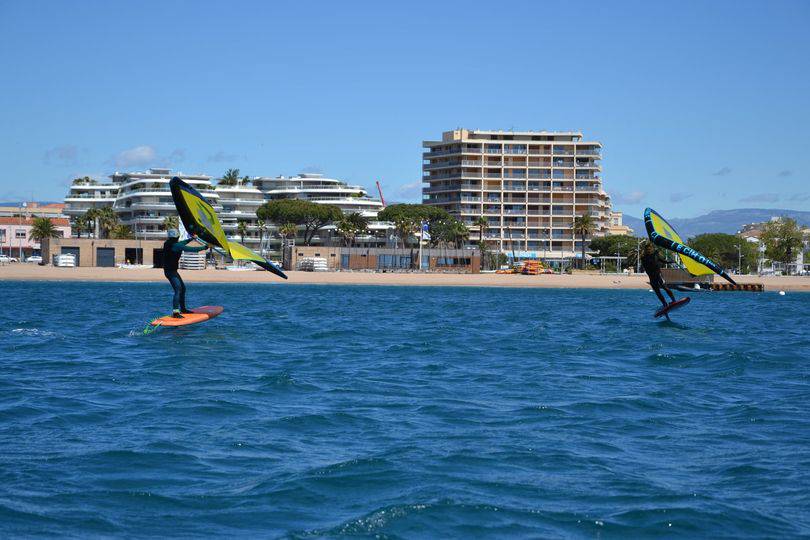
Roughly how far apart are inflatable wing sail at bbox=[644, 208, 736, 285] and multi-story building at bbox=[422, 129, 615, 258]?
382ft

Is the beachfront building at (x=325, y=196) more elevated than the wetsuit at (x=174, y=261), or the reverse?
the beachfront building at (x=325, y=196)

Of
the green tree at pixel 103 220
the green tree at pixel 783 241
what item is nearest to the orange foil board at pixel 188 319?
the green tree at pixel 103 220

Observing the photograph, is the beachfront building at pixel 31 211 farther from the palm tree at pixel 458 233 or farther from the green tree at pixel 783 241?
the green tree at pixel 783 241

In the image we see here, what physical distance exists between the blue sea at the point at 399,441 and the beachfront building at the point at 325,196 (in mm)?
120608

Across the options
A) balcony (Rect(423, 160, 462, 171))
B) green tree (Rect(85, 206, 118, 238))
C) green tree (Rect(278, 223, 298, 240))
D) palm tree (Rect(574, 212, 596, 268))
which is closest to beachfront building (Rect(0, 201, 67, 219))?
green tree (Rect(85, 206, 118, 238))

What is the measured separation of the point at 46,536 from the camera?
27.4 ft

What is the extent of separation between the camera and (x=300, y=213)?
446 ft

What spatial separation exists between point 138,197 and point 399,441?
13247 centimetres

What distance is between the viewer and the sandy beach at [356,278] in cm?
8981

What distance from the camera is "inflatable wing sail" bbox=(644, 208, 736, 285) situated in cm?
3375

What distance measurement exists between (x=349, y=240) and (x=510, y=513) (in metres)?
123

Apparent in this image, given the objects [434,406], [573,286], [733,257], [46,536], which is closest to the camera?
[46,536]

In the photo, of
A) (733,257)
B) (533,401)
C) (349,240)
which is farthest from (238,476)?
(733,257)

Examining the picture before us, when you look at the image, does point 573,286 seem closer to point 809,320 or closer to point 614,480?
point 809,320
